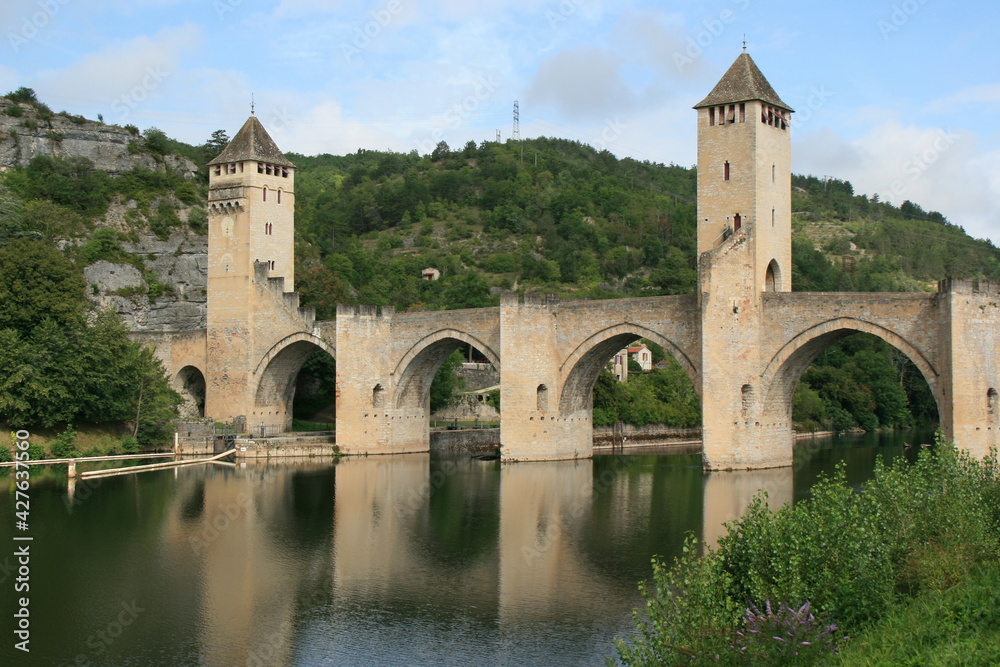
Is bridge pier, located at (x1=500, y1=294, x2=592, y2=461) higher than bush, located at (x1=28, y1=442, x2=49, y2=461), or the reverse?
bridge pier, located at (x1=500, y1=294, x2=592, y2=461)

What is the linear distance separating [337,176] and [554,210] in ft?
96.2

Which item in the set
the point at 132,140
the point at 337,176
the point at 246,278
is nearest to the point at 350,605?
the point at 246,278

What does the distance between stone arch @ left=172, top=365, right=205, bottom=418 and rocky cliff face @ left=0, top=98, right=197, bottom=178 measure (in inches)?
583

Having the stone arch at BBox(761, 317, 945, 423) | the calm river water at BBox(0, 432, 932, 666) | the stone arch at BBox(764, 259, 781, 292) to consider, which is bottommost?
the calm river water at BBox(0, 432, 932, 666)

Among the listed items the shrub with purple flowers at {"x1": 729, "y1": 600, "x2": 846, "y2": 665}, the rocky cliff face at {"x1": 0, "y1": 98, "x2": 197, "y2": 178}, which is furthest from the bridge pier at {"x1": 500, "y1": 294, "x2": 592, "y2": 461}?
the rocky cliff face at {"x1": 0, "y1": 98, "x2": 197, "y2": 178}

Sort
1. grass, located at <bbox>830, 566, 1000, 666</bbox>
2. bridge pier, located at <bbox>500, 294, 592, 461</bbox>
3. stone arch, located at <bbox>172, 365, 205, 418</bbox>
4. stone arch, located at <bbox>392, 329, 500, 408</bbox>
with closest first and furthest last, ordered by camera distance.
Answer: grass, located at <bbox>830, 566, 1000, 666</bbox> → bridge pier, located at <bbox>500, 294, 592, 461</bbox> → stone arch, located at <bbox>392, 329, 500, 408</bbox> → stone arch, located at <bbox>172, 365, 205, 418</bbox>

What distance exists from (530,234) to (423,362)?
4087cm

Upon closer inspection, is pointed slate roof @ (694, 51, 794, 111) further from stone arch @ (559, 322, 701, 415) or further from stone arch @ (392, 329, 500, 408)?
stone arch @ (392, 329, 500, 408)

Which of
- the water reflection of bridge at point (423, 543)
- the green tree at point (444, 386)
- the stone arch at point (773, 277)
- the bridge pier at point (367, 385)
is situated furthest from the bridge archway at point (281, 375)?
the stone arch at point (773, 277)

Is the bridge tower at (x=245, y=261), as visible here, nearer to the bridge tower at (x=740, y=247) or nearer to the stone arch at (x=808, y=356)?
the bridge tower at (x=740, y=247)

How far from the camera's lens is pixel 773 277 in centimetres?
2834

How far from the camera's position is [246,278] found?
121 ft

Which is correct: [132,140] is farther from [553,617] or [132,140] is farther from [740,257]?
[553,617]

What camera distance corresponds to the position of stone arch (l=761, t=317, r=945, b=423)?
24.1 metres
